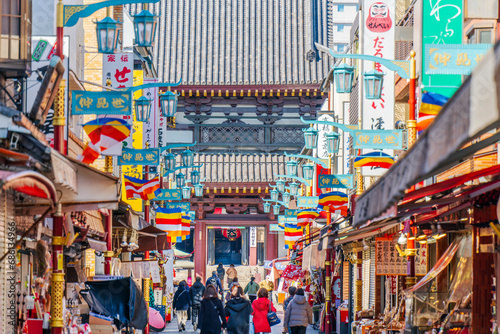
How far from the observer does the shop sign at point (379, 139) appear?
16.4m

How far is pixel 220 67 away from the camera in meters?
44.8

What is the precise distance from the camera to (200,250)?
44.2m

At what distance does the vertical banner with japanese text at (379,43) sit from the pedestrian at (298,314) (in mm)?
3896

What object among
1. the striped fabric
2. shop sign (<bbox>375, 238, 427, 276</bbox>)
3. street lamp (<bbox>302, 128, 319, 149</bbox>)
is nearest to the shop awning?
shop sign (<bbox>375, 238, 427, 276</bbox>)

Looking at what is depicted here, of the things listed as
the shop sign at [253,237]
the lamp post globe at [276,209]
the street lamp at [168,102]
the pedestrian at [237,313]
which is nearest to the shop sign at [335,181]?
the street lamp at [168,102]

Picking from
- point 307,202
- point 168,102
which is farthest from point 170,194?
point 168,102

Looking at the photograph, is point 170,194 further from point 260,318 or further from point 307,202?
point 260,318

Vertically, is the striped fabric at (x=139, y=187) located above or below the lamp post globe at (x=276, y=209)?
above

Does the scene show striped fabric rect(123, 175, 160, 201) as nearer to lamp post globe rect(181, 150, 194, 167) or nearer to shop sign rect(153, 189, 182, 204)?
shop sign rect(153, 189, 182, 204)

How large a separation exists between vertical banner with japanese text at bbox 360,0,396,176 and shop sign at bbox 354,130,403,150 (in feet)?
9.36

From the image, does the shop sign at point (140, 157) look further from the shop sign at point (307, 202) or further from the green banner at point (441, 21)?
the shop sign at point (307, 202)

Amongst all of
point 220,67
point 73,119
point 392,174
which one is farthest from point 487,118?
point 220,67

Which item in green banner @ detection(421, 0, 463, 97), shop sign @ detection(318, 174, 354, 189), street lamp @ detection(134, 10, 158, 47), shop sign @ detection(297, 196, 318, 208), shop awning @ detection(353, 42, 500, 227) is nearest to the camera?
shop awning @ detection(353, 42, 500, 227)

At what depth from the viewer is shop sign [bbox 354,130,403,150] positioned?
16359 mm
